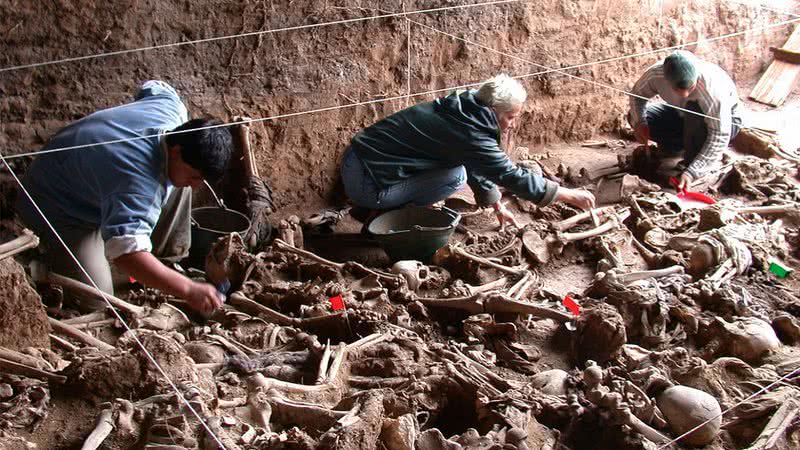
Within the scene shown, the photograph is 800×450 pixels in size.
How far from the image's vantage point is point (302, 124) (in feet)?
18.0

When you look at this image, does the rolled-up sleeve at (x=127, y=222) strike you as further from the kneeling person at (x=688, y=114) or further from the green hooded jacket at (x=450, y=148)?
the kneeling person at (x=688, y=114)

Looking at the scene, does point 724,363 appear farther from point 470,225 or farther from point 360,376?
point 470,225

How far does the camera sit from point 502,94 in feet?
15.7

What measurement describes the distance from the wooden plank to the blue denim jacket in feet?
19.9

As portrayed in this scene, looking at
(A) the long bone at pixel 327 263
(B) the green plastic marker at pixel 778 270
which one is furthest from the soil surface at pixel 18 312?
(B) the green plastic marker at pixel 778 270

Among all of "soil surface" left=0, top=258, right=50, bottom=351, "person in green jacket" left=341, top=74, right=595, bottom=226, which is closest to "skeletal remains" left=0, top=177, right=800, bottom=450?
"soil surface" left=0, top=258, right=50, bottom=351

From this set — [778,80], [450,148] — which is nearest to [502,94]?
[450,148]

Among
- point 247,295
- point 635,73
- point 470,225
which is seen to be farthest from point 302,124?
point 635,73

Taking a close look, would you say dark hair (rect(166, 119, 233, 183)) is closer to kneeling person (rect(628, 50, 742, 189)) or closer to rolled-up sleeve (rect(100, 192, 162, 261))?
rolled-up sleeve (rect(100, 192, 162, 261))

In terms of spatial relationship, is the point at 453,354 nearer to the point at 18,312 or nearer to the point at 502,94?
the point at 18,312

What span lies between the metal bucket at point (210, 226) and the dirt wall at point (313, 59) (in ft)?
1.89

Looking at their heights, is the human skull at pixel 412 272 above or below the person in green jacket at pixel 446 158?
→ below

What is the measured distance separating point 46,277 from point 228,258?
876 mm

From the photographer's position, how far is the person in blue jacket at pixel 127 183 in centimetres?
332
